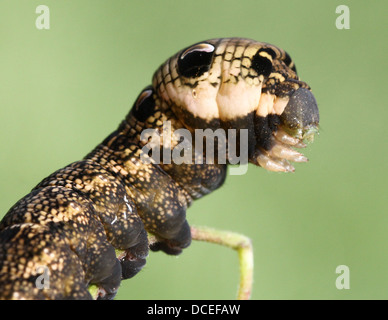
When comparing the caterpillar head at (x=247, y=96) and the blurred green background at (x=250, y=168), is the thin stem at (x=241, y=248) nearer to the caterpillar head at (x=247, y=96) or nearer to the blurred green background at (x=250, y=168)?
the caterpillar head at (x=247, y=96)

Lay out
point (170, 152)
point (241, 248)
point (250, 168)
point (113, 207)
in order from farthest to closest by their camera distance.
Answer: point (250, 168) < point (170, 152) < point (241, 248) < point (113, 207)

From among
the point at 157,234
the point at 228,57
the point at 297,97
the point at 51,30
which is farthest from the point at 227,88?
the point at 51,30

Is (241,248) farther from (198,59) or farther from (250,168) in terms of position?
(250,168)

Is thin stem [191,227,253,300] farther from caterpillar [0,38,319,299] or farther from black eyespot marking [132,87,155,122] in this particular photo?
black eyespot marking [132,87,155,122]

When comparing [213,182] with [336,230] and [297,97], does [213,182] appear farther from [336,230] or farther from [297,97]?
[336,230]

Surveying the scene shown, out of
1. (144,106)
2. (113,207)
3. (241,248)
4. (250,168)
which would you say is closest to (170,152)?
(144,106)

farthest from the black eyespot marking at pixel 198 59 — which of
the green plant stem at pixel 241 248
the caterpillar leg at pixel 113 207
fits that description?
the green plant stem at pixel 241 248
